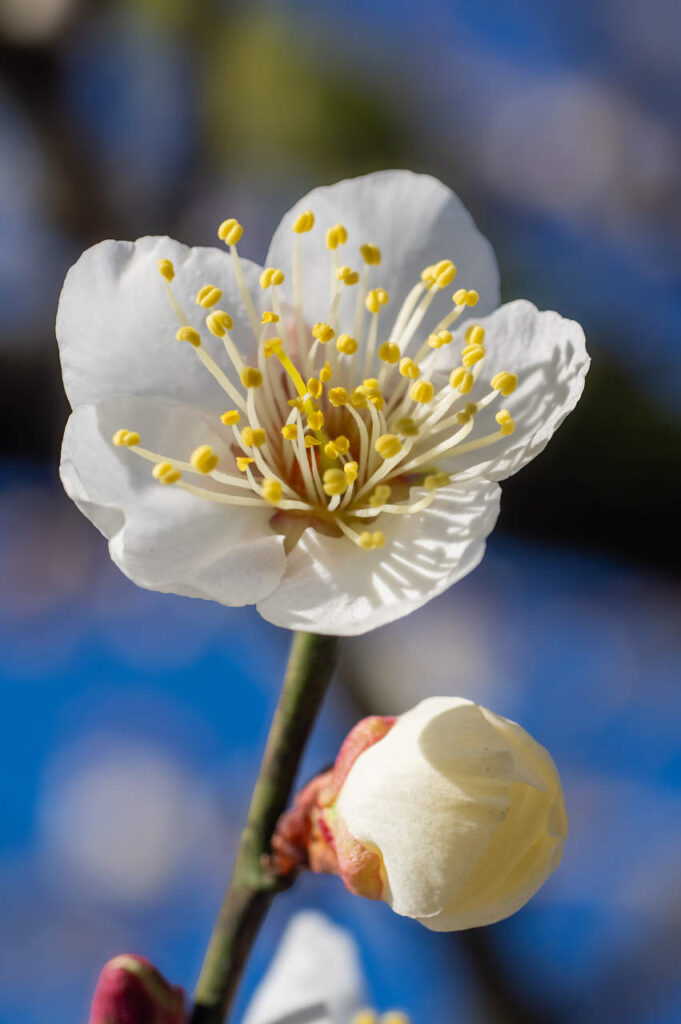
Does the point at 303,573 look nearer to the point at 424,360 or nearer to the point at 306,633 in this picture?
the point at 306,633

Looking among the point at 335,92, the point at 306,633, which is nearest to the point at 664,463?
the point at 335,92

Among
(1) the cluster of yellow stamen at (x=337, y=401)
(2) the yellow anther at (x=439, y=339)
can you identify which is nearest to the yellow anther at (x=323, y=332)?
(1) the cluster of yellow stamen at (x=337, y=401)

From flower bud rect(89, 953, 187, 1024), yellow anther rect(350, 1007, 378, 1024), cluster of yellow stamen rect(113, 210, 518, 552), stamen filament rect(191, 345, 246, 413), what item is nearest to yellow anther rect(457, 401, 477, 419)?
cluster of yellow stamen rect(113, 210, 518, 552)

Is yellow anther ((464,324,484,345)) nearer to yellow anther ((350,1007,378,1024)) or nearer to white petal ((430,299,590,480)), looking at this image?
→ white petal ((430,299,590,480))

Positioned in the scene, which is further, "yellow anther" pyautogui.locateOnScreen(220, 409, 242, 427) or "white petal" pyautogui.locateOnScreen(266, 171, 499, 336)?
"white petal" pyautogui.locateOnScreen(266, 171, 499, 336)

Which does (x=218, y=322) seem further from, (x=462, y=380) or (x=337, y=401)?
(x=462, y=380)

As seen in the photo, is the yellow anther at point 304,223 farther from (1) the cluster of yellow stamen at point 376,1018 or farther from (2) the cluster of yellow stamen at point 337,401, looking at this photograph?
(1) the cluster of yellow stamen at point 376,1018
